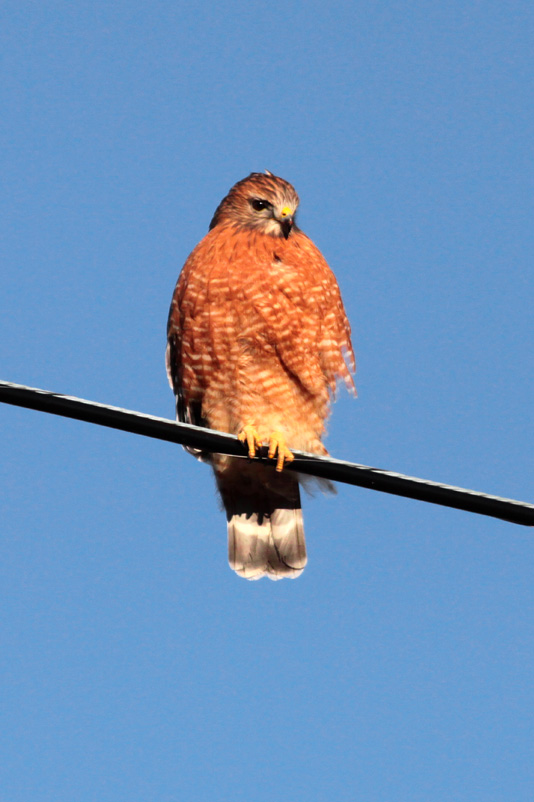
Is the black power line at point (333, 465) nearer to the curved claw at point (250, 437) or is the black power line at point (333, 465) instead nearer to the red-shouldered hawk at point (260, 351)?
the curved claw at point (250, 437)

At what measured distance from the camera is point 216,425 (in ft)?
20.6

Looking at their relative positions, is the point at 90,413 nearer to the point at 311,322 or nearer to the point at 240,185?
the point at 311,322

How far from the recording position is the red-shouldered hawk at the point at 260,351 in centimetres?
599

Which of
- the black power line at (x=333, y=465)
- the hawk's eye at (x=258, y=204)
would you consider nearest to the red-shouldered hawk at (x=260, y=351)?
the hawk's eye at (x=258, y=204)

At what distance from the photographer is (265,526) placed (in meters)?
6.50

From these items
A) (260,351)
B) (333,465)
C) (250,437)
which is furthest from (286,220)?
(333,465)

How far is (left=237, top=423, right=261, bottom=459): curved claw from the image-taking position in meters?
5.61

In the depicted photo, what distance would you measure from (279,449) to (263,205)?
1483 millimetres

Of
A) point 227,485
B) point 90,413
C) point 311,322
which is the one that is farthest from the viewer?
point 227,485

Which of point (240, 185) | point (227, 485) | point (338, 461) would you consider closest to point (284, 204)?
point (240, 185)

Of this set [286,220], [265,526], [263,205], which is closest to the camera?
[286,220]

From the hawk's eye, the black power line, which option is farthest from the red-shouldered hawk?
the black power line

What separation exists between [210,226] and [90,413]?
306 centimetres

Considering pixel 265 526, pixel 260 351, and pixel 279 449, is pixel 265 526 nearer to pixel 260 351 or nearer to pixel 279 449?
pixel 279 449
